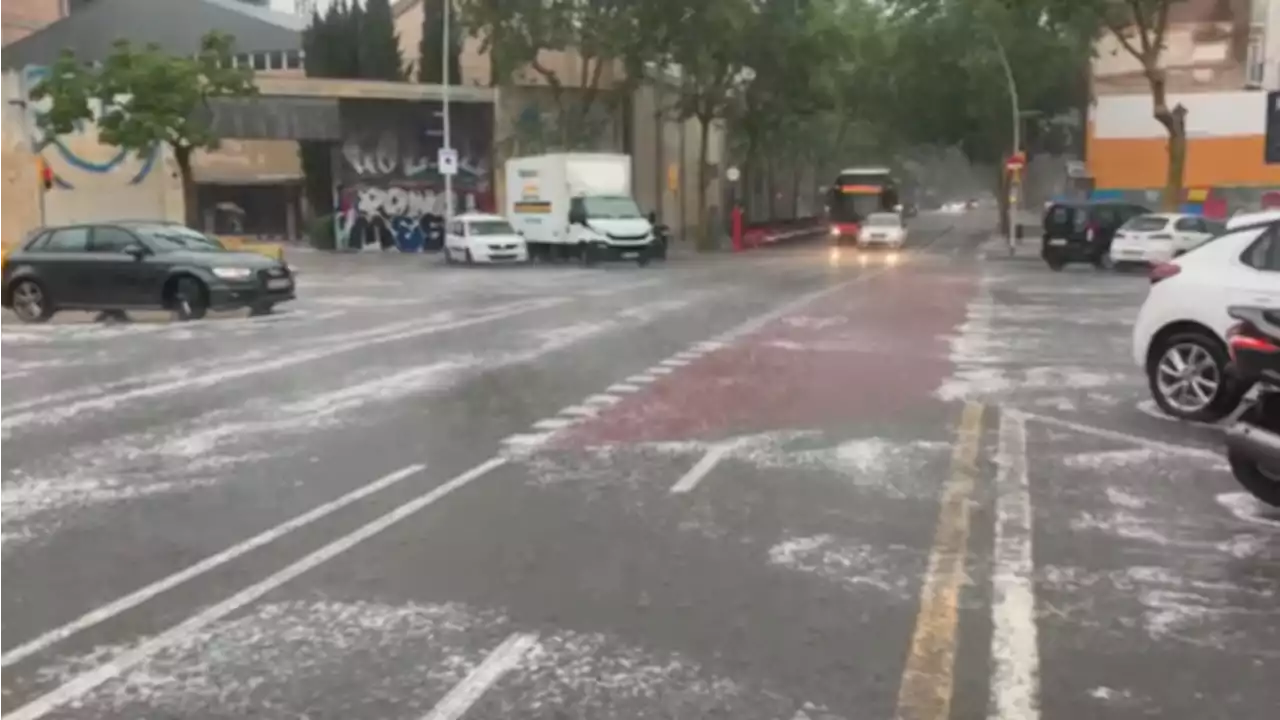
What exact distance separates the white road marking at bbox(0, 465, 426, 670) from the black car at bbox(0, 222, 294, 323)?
12.5 metres

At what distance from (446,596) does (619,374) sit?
25.9 ft

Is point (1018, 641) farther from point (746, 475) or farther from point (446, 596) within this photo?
point (746, 475)

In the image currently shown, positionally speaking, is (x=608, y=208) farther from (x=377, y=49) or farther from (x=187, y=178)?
(x=377, y=49)

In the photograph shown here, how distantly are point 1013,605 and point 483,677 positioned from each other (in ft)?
7.67

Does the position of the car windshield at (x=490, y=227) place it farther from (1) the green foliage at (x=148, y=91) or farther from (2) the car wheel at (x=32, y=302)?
(2) the car wheel at (x=32, y=302)

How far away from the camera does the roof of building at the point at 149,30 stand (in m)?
61.3

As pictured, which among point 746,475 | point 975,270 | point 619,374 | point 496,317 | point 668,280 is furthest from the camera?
point 975,270

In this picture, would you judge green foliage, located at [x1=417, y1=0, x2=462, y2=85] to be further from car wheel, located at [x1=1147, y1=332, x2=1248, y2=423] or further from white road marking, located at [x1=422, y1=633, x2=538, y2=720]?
white road marking, located at [x1=422, y1=633, x2=538, y2=720]

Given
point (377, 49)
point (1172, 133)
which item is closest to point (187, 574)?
point (1172, 133)

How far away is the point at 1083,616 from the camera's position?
5980 millimetres

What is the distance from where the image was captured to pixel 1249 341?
7676mm

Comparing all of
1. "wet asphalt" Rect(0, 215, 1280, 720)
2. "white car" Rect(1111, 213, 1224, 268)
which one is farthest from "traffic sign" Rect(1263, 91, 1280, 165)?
"wet asphalt" Rect(0, 215, 1280, 720)

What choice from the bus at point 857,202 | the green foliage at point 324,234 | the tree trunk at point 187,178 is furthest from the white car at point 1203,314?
the bus at point 857,202

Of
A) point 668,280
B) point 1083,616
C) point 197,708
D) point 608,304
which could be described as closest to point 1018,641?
point 1083,616
